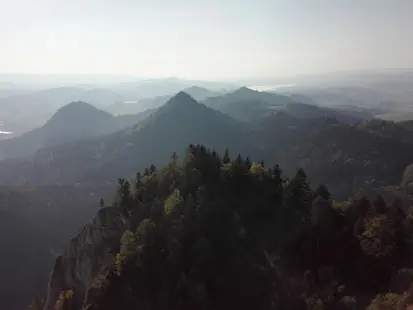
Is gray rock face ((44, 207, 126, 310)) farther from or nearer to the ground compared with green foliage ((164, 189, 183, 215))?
nearer to the ground

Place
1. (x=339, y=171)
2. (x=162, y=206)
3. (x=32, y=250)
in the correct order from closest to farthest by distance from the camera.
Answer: (x=162, y=206) → (x=32, y=250) → (x=339, y=171)

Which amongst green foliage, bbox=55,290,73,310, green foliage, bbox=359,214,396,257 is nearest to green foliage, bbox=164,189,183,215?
green foliage, bbox=55,290,73,310

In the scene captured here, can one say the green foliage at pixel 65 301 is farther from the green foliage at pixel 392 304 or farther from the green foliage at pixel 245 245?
the green foliage at pixel 392 304

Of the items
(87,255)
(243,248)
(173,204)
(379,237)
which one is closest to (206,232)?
(243,248)

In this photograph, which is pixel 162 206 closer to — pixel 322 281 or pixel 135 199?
pixel 135 199

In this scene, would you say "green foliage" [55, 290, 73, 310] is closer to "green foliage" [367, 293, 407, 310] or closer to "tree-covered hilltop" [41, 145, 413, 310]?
"tree-covered hilltop" [41, 145, 413, 310]

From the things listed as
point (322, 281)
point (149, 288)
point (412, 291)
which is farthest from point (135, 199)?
point (412, 291)
